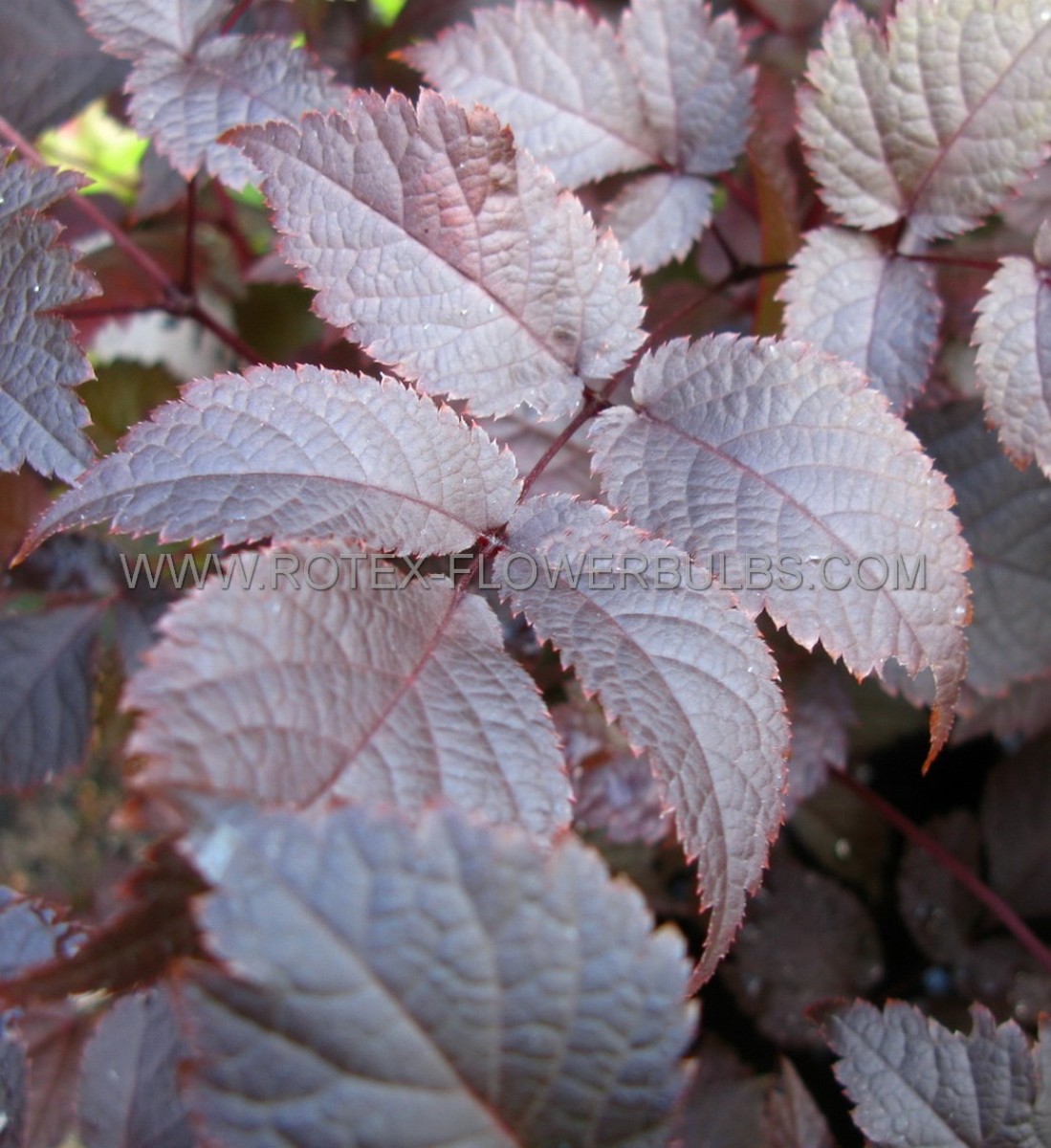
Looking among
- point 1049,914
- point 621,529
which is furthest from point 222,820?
point 1049,914

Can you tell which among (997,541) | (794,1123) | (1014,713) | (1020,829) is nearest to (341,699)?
(794,1123)

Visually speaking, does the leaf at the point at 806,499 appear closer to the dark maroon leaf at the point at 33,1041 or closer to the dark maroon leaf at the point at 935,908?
the dark maroon leaf at the point at 33,1041

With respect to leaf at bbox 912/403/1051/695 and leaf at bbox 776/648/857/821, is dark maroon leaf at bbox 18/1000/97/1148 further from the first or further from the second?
leaf at bbox 912/403/1051/695

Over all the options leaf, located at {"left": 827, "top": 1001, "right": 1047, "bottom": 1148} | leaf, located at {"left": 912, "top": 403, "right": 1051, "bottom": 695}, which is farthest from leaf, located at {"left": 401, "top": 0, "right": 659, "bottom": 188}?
leaf, located at {"left": 827, "top": 1001, "right": 1047, "bottom": 1148}

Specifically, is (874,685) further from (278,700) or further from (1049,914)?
(278,700)

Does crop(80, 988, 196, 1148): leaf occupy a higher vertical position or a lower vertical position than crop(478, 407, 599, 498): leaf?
lower

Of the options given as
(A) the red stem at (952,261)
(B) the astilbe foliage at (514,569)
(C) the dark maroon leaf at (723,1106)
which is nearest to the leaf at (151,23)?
(B) the astilbe foliage at (514,569)
